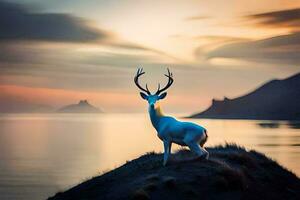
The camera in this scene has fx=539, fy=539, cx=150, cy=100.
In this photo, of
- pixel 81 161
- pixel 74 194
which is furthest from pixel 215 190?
pixel 81 161

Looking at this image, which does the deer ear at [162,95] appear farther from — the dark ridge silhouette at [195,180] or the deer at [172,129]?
the dark ridge silhouette at [195,180]

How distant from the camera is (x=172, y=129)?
72.1ft

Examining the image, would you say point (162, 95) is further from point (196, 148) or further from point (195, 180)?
point (195, 180)

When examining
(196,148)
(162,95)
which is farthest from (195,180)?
(162,95)

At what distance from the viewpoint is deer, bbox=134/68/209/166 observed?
21797mm

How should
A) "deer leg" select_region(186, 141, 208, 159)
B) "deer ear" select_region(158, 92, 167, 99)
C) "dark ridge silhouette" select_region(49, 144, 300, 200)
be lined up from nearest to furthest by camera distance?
"dark ridge silhouette" select_region(49, 144, 300, 200) → "deer leg" select_region(186, 141, 208, 159) → "deer ear" select_region(158, 92, 167, 99)

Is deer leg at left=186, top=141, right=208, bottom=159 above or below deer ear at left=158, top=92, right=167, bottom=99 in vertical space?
below

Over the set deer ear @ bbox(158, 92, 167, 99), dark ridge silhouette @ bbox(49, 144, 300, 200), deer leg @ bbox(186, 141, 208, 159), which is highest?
deer ear @ bbox(158, 92, 167, 99)

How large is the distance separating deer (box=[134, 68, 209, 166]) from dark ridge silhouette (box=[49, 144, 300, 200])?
90 centimetres

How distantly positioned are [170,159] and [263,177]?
4122 mm

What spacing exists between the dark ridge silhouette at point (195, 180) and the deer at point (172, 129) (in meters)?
0.90

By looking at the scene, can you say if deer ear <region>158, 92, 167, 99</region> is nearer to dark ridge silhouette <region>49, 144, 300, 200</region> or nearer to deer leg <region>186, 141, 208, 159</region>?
deer leg <region>186, 141, 208, 159</region>

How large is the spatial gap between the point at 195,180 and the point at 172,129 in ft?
7.78

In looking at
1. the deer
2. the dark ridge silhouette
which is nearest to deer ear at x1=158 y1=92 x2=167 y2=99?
the deer
